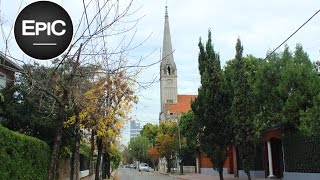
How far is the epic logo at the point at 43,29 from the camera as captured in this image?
7121 mm

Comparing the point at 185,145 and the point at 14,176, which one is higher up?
the point at 185,145

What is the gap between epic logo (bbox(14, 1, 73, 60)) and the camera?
7121mm

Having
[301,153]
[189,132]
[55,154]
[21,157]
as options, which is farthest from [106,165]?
[55,154]

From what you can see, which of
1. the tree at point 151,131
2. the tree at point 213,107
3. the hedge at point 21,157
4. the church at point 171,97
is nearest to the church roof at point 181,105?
the church at point 171,97

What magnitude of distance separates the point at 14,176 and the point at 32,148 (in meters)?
3.37

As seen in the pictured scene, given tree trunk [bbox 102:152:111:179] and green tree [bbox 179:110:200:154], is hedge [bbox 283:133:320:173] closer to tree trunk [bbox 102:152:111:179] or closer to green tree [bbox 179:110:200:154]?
tree trunk [bbox 102:152:111:179]

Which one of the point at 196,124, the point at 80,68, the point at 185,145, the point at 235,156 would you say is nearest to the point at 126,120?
the point at 196,124

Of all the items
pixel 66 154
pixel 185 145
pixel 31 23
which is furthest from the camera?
pixel 185 145

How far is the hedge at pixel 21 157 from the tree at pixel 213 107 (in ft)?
41.4


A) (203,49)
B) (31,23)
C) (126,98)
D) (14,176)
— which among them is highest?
(203,49)

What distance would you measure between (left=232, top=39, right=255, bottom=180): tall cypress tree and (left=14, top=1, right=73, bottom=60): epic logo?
23707 millimetres

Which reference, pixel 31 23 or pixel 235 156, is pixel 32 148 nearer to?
pixel 31 23

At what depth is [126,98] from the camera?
85.7 ft

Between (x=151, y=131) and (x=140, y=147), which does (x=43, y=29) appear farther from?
(x=140, y=147)
